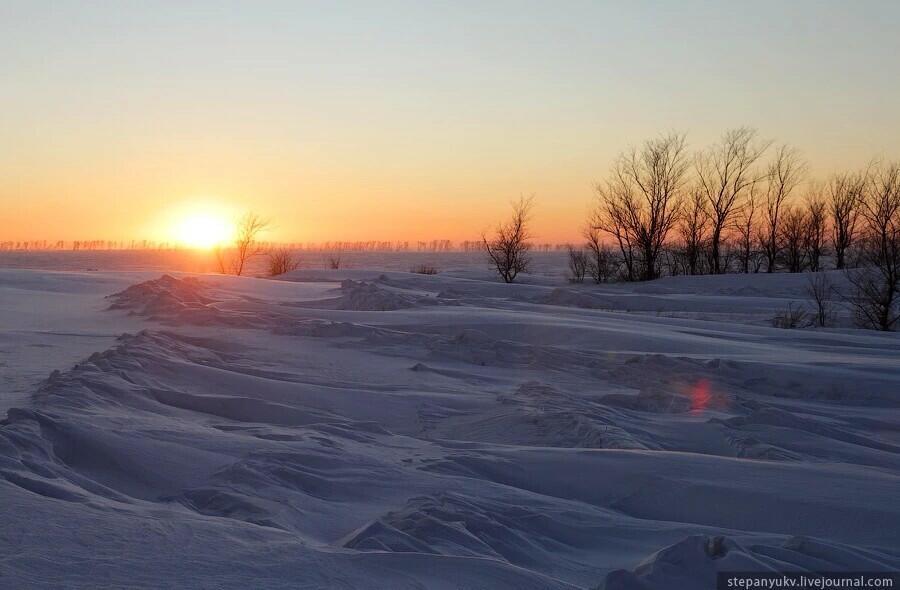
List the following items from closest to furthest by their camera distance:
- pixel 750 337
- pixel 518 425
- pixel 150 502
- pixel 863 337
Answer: pixel 150 502 < pixel 518 425 < pixel 750 337 < pixel 863 337

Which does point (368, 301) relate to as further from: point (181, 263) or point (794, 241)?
point (181, 263)

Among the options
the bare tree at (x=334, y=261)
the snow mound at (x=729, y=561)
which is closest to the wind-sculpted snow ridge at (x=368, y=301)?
the snow mound at (x=729, y=561)

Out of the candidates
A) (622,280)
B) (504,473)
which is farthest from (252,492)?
(622,280)

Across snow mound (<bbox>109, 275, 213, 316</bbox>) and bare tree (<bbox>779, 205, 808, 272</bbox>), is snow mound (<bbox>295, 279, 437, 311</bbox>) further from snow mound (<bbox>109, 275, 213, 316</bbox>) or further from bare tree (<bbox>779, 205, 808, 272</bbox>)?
bare tree (<bbox>779, 205, 808, 272</bbox>)

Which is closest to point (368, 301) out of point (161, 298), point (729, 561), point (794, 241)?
point (161, 298)

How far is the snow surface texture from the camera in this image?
293 centimetres

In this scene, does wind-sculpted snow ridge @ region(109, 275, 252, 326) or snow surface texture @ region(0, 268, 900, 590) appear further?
wind-sculpted snow ridge @ region(109, 275, 252, 326)

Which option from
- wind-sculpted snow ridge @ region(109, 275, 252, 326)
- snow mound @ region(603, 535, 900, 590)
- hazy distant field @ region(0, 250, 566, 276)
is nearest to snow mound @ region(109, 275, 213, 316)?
wind-sculpted snow ridge @ region(109, 275, 252, 326)

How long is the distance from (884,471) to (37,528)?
4.98m

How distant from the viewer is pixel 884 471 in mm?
4930

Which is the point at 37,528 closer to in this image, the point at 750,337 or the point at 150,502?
the point at 150,502

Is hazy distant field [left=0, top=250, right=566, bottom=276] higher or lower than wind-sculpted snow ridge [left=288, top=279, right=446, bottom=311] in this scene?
higher

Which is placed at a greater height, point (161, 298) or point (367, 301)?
point (161, 298)

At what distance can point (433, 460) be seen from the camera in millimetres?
4812
